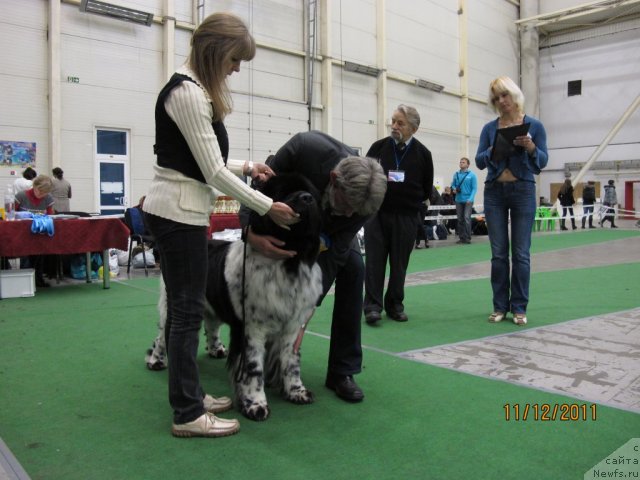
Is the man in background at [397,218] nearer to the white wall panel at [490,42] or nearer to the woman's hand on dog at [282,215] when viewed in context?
the woman's hand on dog at [282,215]

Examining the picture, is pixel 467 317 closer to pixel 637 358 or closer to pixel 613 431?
pixel 637 358

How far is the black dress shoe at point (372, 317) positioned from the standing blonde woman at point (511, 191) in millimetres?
859

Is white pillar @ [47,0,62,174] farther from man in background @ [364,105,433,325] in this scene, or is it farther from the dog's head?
the dog's head

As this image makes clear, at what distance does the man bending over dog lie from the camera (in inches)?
89.9

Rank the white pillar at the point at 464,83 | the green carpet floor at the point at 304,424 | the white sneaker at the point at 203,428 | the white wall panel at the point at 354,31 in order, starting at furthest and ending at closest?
1. the white pillar at the point at 464,83
2. the white wall panel at the point at 354,31
3. the white sneaker at the point at 203,428
4. the green carpet floor at the point at 304,424

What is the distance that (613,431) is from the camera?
219cm

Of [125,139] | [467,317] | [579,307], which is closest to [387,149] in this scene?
[467,317]

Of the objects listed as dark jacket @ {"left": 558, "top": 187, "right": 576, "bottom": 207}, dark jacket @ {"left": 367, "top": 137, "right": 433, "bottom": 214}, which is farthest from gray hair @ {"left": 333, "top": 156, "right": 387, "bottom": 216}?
dark jacket @ {"left": 558, "top": 187, "right": 576, "bottom": 207}

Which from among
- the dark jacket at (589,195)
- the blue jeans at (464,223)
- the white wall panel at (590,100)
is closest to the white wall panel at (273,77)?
the blue jeans at (464,223)

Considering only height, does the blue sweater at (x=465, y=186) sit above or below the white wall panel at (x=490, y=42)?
below

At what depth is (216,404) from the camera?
2477 millimetres

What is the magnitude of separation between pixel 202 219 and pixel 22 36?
11.1 metres

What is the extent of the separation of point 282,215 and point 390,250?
258 cm
